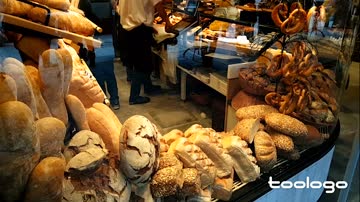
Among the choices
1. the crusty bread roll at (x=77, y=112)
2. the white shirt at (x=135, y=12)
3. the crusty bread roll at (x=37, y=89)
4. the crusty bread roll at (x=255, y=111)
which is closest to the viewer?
the crusty bread roll at (x=37, y=89)

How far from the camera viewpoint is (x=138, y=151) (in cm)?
83

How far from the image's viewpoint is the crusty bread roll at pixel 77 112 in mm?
872

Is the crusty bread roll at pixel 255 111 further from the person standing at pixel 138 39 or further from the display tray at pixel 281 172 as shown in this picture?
the person standing at pixel 138 39

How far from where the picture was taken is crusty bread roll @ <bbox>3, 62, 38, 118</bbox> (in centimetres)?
69

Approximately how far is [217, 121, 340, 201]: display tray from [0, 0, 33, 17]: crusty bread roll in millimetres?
970

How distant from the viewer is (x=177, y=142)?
1.06 m

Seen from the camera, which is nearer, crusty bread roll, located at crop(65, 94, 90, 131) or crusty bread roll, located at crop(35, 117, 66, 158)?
crusty bread roll, located at crop(35, 117, 66, 158)

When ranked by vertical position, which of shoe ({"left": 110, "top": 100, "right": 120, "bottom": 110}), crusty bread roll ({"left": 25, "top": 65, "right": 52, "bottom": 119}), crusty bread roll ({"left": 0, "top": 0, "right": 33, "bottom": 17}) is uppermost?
crusty bread roll ({"left": 0, "top": 0, "right": 33, "bottom": 17})

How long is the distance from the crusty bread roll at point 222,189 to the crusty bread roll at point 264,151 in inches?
7.6

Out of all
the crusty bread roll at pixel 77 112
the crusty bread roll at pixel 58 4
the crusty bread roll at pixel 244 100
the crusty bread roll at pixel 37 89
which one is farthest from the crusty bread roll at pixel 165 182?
the crusty bread roll at pixel 244 100

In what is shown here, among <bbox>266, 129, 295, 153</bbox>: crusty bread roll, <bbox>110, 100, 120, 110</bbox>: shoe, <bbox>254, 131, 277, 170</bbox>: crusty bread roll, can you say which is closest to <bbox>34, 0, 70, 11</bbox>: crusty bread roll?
<bbox>110, 100, 120, 110</bbox>: shoe

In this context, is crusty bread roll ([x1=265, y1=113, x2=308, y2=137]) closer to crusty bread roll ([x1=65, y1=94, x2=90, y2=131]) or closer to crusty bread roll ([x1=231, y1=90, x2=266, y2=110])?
crusty bread roll ([x1=231, y1=90, x2=266, y2=110])

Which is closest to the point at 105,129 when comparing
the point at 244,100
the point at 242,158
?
the point at 242,158

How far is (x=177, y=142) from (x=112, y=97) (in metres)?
0.36
